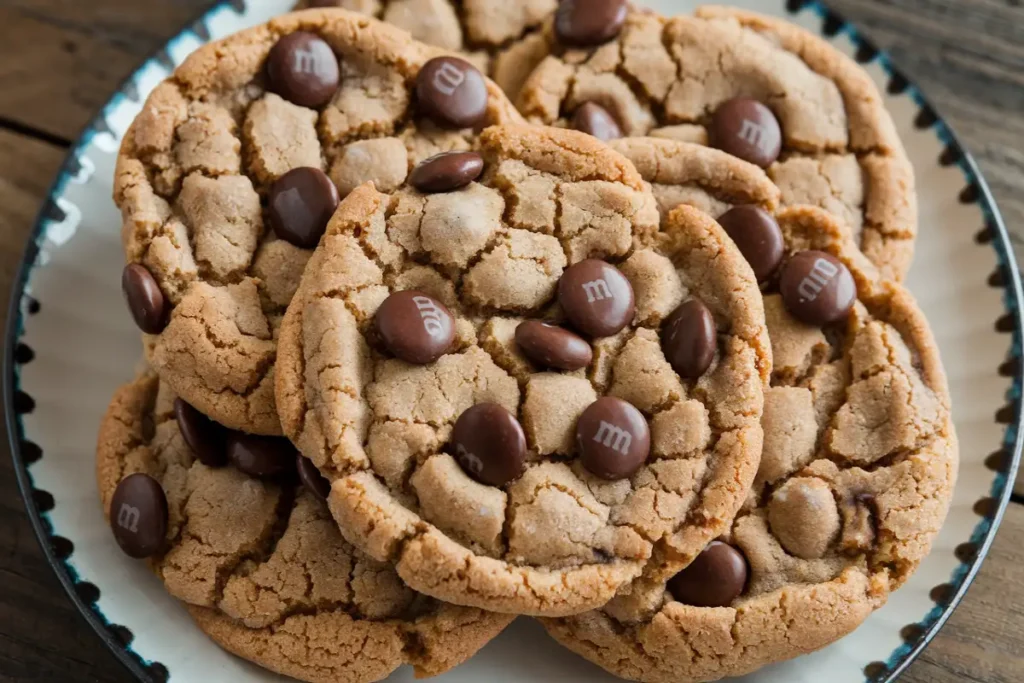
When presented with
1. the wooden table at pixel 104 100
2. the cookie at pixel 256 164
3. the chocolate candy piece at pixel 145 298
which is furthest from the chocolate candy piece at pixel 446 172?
the wooden table at pixel 104 100

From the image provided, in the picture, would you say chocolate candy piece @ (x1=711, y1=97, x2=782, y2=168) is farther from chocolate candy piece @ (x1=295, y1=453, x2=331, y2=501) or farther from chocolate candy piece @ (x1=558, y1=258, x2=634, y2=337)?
chocolate candy piece @ (x1=295, y1=453, x2=331, y2=501)

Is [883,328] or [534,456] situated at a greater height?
[883,328]

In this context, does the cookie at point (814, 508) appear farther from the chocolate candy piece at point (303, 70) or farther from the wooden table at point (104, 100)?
the chocolate candy piece at point (303, 70)

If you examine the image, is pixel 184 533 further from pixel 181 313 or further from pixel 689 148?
pixel 689 148

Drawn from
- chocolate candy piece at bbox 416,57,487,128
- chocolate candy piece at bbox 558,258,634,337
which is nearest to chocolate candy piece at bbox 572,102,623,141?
chocolate candy piece at bbox 416,57,487,128

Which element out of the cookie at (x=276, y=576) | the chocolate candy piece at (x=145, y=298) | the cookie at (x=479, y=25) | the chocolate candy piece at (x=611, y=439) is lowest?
the cookie at (x=276, y=576)

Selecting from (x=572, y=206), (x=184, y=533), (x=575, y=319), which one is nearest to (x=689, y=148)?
(x=572, y=206)
